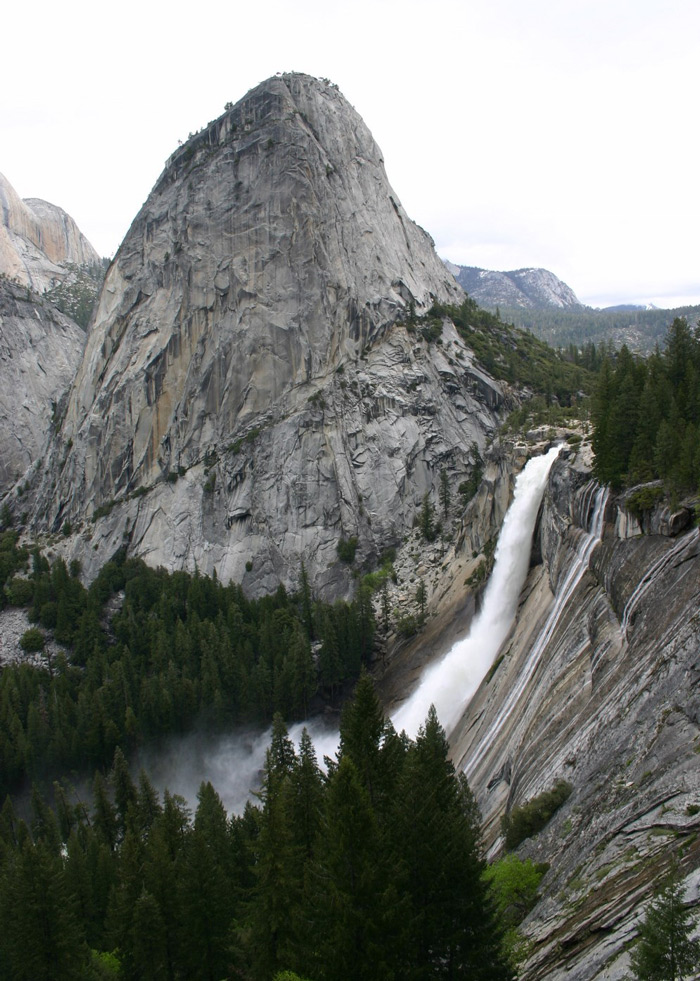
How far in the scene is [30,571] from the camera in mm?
104938

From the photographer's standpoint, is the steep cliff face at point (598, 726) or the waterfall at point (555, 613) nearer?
the steep cliff face at point (598, 726)

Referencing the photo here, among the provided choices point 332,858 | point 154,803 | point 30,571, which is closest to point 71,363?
point 30,571

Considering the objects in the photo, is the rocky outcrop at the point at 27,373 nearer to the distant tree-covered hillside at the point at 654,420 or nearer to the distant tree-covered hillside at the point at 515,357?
the distant tree-covered hillside at the point at 515,357

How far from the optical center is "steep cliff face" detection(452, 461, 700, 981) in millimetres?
18281

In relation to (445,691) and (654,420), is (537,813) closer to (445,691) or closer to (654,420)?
(654,420)

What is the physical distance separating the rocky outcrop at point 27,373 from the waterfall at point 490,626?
93532 mm

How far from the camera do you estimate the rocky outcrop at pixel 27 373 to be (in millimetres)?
136500

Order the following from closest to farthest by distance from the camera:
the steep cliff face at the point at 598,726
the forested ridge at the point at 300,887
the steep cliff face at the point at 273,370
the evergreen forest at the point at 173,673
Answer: the steep cliff face at the point at 598,726 < the forested ridge at the point at 300,887 < the evergreen forest at the point at 173,673 < the steep cliff face at the point at 273,370

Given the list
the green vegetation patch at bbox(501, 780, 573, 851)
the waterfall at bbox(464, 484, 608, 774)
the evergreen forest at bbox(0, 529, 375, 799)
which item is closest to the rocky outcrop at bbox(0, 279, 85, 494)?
the evergreen forest at bbox(0, 529, 375, 799)

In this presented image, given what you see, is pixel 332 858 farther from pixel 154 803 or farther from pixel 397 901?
pixel 154 803

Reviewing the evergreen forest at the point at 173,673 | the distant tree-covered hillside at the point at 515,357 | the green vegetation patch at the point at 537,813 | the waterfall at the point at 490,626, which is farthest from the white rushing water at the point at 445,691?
the distant tree-covered hillside at the point at 515,357

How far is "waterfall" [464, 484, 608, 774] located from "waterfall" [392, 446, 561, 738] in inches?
432

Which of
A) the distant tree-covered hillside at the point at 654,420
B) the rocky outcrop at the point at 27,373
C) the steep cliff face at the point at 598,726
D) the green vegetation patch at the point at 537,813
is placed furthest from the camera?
the rocky outcrop at the point at 27,373

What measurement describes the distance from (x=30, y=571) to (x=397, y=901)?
323ft
